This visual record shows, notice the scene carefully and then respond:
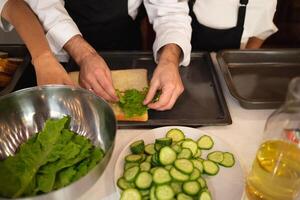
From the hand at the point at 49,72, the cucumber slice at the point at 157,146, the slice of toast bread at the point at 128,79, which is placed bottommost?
the slice of toast bread at the point at 128,79

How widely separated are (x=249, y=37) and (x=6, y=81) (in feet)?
3.20

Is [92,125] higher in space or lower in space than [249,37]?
higher

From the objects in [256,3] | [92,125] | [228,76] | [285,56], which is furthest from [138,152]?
[256,3]

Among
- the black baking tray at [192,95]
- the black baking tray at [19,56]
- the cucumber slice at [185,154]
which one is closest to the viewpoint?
the cucumber slice at [185,154]

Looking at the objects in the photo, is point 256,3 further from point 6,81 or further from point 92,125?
point 6,81

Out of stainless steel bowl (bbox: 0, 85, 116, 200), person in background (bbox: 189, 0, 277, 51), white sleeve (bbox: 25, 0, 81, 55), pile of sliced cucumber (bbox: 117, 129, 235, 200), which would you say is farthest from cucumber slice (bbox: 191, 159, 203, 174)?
person in background (bbox: 189, 0, 277, 51)

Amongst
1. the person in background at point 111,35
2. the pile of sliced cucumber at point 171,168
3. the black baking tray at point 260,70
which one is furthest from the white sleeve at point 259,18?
the pile of sliced cucumber at point 171,168

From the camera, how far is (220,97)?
102cm

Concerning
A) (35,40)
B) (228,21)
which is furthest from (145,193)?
(228,21)

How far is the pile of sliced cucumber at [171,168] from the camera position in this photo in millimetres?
672

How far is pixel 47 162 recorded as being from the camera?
71 centimetres

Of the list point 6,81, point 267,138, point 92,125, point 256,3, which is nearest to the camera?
point 267,138

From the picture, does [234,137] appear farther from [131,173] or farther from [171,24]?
[171,24]

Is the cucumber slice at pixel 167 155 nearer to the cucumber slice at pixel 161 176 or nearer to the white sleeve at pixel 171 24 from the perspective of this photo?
the cucumber slice at pixel 161 176
